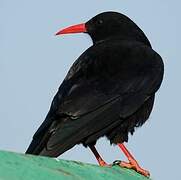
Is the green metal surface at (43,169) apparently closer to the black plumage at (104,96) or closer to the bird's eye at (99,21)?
the black plumage at (104,96)

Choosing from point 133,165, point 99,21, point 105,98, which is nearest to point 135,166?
point 133,165

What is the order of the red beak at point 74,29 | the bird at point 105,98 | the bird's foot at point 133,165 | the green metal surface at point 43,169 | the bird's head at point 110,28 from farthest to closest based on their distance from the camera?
1. the red beak at point 74,29
2. the bird's head at point 110,28
3. the bird at point 105,98
4. the bird's foot at point 133,165
5. the green metal surface at point 43,169

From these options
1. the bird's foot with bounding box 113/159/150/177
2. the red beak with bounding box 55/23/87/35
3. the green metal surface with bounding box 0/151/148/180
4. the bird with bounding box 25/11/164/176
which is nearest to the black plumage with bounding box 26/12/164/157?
the bird with bounding box 25/11/164/176

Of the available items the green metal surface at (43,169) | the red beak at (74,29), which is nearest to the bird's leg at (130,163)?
the green metal surface at (43,169)

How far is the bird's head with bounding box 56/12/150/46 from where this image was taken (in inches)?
277

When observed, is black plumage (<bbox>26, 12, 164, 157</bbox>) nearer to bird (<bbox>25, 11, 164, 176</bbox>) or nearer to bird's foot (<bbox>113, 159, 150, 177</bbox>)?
bird (<bbox>25, 11, 164, 176</bbox>)

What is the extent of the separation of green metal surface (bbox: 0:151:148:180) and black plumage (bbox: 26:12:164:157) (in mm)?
1479

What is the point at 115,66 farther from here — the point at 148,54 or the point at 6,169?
Answer: the point at 6,169

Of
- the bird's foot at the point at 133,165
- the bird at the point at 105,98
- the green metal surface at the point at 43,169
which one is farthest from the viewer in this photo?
the bird at the point at 105,98

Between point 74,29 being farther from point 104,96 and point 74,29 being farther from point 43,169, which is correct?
point 43,169

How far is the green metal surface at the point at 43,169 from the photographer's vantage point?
2.70 m

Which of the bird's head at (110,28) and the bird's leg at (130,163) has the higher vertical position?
the bird's head at (110,28)

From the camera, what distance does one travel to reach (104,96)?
5.54 metres

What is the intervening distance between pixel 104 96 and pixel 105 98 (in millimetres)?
27
